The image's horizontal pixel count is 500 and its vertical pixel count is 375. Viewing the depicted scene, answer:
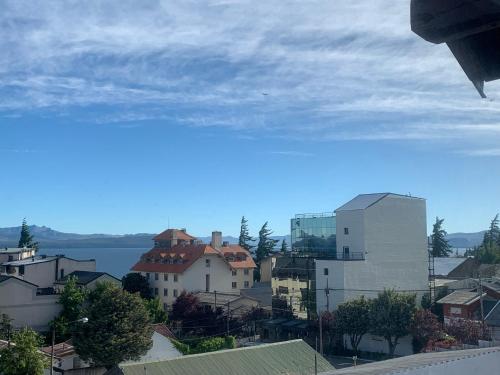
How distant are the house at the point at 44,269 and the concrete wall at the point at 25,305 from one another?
7.37 m

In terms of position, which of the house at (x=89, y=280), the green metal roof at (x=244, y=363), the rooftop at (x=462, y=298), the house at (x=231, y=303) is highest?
the house at (x=89, y=280)

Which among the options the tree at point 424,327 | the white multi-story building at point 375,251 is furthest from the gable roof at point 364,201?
the tree at point 424,327

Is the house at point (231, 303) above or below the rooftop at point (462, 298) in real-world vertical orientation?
below

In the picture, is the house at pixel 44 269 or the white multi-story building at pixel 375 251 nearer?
the white multi-story building at pixel 375 251

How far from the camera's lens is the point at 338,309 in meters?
39.7

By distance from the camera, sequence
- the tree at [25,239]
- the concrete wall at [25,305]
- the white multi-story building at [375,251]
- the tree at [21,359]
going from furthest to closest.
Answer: the tree at [25,239] < the white multi-story building at [375,251] < the concrete wall at [25,305] < the tree at [21,359]

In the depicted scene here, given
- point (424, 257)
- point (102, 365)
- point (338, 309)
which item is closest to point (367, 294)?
point (338, 309)

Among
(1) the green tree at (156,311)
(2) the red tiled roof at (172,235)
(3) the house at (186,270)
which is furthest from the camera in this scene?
(2) the red tiled roof at (172,235)

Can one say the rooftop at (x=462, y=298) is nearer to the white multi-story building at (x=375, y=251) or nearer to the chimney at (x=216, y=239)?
the white multi-story building at (x=375, y=251)

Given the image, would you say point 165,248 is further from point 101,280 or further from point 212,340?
point 212,340

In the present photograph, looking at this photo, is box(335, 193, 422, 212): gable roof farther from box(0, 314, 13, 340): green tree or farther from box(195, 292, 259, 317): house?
box(0, 314, 13, 340): green tree

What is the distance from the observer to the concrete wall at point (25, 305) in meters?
41.2


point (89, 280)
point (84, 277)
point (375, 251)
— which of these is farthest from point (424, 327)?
point (84, 277)

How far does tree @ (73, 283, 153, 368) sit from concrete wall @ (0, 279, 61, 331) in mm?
10850
